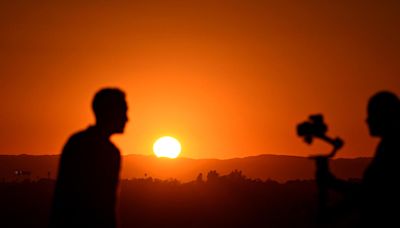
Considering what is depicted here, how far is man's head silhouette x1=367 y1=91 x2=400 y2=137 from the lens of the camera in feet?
18.1

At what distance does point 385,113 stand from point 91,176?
2.68 meters

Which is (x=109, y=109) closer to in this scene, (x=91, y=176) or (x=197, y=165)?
(x=91, y=176)

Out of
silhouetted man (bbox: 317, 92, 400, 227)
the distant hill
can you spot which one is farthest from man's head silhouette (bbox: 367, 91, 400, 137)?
the distant hill

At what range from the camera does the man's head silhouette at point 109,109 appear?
6.14 metres

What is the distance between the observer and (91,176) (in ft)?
19.3

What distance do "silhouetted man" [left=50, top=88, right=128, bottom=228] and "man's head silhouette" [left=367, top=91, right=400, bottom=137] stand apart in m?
2.40

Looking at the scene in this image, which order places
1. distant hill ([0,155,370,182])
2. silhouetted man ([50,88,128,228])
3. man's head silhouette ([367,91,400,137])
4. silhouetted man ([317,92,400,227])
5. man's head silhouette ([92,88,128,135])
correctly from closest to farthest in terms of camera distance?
silhouetted man ([317,92,400,227]), man's head silhouette ([367,91,400,137]), silhouetted man ([50,88,128,228]), man's head silhouette ([92,88,128,135]), distant hill ([0,155,370,182])

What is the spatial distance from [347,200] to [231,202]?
2074 cm

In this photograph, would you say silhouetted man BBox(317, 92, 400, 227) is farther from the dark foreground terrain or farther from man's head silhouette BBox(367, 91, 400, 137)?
the dark foreground terrain

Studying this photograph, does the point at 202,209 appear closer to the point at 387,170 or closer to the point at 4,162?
the point at 387,170

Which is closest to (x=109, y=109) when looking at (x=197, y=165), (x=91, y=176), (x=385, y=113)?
(x=91, y=176)

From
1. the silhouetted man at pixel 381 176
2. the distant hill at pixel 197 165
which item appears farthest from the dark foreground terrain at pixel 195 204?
the distant hill at pixel 197 165

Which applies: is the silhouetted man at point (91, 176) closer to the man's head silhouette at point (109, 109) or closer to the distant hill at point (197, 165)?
the man's head silhouette at point (109, 109)

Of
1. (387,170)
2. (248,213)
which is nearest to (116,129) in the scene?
(387,170)
